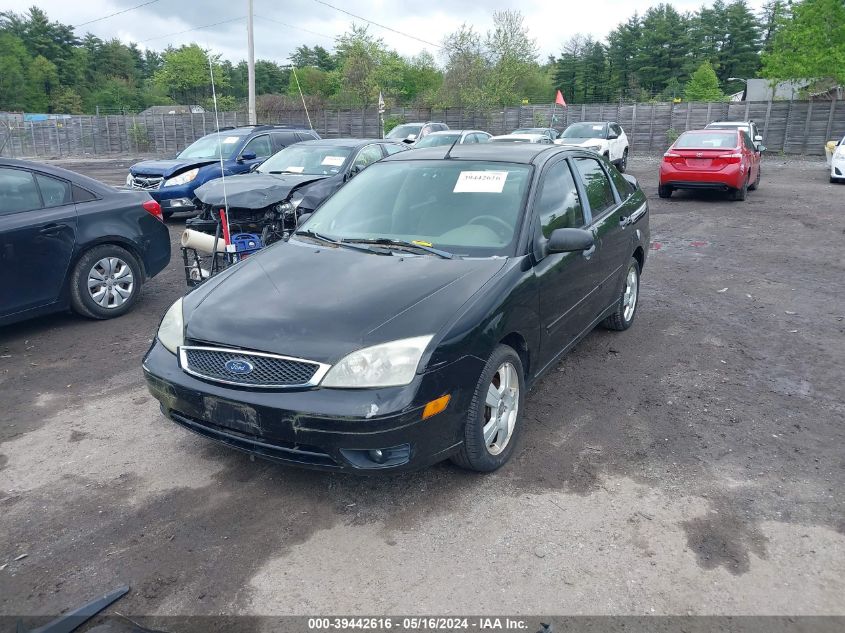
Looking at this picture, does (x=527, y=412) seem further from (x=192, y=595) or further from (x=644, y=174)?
(x=644, y=174)

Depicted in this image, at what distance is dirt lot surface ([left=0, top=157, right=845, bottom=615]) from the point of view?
282 centimetres

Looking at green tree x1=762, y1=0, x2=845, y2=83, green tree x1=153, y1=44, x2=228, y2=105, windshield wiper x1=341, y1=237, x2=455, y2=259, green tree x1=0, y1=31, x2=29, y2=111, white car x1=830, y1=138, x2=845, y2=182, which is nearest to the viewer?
windshield wiper x1=341, y1=237, x2=455, y2=259

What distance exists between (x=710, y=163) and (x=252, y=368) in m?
13.1

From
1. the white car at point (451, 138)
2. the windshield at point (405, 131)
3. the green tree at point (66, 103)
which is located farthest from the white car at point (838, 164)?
the green tree at point (66, 103)

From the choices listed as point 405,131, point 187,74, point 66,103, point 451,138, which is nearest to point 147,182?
point 451,138

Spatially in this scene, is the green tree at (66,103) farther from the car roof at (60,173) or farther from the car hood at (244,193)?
the car roof at (60,173)

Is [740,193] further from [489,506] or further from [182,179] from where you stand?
[489,506]

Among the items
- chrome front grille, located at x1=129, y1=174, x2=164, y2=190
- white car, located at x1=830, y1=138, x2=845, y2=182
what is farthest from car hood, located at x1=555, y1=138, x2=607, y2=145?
chrome front grille, located at x1=129, y1=174, x2=164, y2=190

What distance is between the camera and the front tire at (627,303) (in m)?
5.94

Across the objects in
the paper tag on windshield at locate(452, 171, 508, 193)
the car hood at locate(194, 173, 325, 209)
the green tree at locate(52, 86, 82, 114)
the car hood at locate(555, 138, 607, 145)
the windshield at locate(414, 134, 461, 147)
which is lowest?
the car hood at locate(194, 173, 325, 209)

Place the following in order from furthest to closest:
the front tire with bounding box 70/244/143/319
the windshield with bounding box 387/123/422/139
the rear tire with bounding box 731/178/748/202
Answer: the windshield with bounding box 387/123/422/139 → the rear tire with bounding box 731/178/748/202 → the front tire with bounding box 70/244/143/319

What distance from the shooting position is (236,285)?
387 cm

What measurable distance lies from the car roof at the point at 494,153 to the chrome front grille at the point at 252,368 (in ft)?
7.24

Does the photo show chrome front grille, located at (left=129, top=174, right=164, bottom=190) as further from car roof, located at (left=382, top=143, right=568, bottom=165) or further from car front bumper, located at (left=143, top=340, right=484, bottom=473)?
car front bumper, located at (left=143, top=340, right=484, bottom=473)
